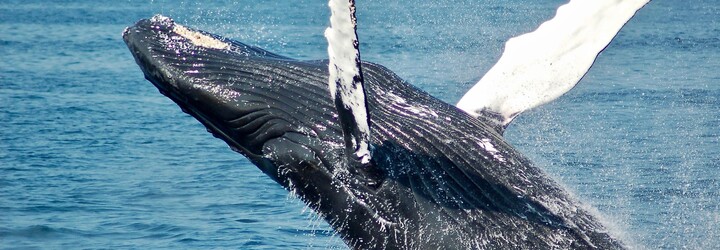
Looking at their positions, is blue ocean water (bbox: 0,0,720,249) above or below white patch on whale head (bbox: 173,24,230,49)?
below

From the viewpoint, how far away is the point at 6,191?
11.4 metres

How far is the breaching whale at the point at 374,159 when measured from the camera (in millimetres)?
4328

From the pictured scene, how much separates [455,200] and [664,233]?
512cm

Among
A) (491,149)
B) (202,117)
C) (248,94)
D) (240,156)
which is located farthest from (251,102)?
(240,156)

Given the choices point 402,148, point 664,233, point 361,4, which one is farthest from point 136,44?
point 361,4

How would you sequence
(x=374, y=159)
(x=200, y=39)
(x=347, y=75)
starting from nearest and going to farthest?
1. (x=347, y=75)
2. (x=374, y=159)
3. (x=200, y=39)

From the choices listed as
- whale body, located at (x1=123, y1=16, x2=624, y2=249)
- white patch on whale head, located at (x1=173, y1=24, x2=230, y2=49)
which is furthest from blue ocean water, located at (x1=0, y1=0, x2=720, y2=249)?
white patch on whale head, located at (x1=173, y1=24, x2=230, y2=49)

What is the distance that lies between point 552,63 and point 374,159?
1.56 metres

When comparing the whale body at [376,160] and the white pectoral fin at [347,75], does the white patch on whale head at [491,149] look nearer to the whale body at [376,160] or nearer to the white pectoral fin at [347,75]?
the whale body at [376,160]

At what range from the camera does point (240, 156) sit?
1305cm

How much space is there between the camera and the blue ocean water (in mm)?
9820

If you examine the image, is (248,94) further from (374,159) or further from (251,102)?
(374,159)

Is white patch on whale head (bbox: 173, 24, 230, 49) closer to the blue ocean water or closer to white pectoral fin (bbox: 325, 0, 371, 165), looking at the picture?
white pectoral fin (bbox: 325, 0, 371, 165)

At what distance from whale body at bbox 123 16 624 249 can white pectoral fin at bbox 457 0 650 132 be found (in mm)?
547
